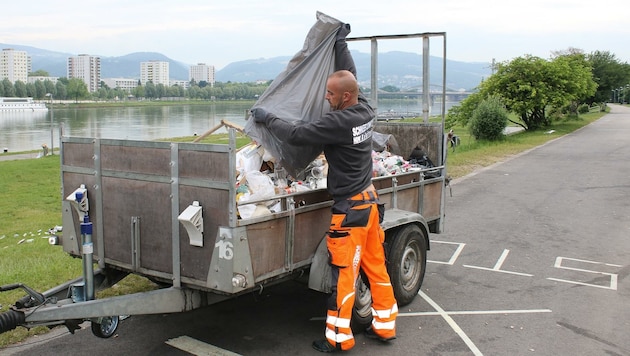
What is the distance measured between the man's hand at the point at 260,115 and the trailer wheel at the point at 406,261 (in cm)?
162

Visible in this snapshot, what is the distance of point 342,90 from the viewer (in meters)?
4.52

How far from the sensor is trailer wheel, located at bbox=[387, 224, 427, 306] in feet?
17.2

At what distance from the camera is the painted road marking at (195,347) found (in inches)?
177

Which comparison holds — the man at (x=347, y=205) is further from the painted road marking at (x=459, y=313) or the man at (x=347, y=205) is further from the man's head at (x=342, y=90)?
the painted road marking at (x=459, y=313)

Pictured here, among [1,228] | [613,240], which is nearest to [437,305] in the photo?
[613,240]

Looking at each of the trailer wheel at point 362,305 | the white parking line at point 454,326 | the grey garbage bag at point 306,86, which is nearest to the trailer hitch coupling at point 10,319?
the grey garbage bag at point 306,86

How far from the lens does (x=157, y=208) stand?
4.17 meters

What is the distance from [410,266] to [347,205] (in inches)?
59.9

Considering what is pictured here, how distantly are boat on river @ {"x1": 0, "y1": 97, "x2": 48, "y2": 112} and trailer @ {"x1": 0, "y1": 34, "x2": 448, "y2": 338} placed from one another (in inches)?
4221

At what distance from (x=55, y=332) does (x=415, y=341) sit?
9.68ft

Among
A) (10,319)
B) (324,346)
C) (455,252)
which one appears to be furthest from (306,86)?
(455,252)

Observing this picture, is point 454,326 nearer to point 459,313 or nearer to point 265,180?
point 459,313

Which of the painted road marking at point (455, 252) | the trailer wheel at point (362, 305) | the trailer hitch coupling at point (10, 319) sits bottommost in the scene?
the painted road marking at point (455, 252)

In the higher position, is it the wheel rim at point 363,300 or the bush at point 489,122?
the bush at point 489,122
